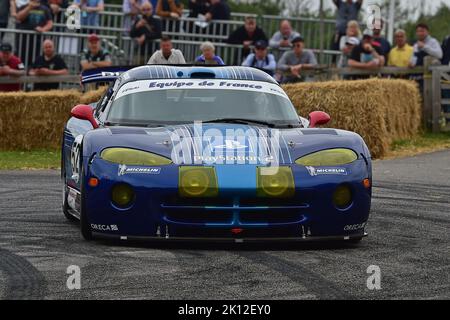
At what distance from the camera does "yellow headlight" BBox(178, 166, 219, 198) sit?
860 cm

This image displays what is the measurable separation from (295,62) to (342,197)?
38.8ft

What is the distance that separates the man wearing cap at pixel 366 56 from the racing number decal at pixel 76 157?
10.8 metres

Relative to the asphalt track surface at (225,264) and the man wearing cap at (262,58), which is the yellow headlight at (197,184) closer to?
the asphalt track surface at (225,264)

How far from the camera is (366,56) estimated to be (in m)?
20.7

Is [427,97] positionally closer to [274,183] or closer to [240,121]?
[240,121]

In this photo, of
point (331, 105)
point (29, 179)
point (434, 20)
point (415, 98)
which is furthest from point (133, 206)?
point (434, 20)

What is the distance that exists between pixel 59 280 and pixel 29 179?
23.8 feet

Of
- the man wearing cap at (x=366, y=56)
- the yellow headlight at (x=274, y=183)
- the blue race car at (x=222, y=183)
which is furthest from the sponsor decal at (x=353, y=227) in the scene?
the man wearing cap at (x=366, y=56)

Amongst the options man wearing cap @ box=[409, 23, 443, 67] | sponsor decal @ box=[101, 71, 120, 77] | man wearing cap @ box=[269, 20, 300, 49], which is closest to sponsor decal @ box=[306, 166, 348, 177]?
sponsor decal @ box=[101, 71, 120, 77]

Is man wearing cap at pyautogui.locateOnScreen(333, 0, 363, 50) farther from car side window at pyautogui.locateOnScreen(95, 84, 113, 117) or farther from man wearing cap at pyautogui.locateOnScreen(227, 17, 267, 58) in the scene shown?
car side window at pyautogui.locateOnScreen(95, 84, 113, 117)

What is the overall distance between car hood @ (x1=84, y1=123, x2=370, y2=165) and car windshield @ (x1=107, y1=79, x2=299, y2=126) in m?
0.57

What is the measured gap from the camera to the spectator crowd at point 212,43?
20.3 m

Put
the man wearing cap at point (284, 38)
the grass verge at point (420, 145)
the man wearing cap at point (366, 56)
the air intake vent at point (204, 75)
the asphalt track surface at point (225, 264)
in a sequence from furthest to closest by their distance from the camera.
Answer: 1. the man wearing cap at point (284, 38)
2. the man wearing cap at point (366, 56)
3. the grass verge at point (420, 145)
4. the air intake vent at point (204, 75)
5. the asphalt track surface at point (225, 264)
